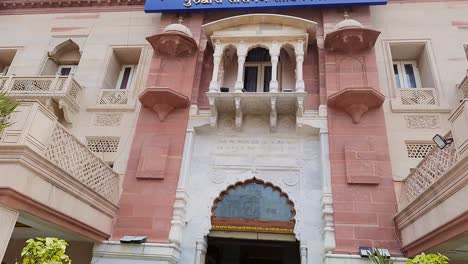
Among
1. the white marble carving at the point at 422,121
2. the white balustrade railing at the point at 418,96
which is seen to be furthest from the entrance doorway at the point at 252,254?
the white balustrade railing at the point at 418,96

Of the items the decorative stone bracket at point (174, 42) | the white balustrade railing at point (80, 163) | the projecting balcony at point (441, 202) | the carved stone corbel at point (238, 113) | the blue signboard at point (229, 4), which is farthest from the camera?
the blue signboard at point (229, 4)

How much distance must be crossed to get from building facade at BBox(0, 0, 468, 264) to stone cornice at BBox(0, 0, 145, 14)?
8.7 inches

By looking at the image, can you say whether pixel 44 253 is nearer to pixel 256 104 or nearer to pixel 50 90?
pixel 256 104

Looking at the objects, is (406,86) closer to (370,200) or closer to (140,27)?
(370,200)

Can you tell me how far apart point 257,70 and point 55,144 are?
548 centimetres

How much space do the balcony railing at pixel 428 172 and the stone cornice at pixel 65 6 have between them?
8813 mm

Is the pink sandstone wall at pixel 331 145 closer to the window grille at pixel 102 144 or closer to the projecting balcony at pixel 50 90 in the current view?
the window grille at pixel 102 144

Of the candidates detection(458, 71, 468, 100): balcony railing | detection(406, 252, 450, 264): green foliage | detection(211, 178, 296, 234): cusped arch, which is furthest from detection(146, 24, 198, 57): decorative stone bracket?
detection(406, 252, 450, 264): green foliage

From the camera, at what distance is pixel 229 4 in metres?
9.47

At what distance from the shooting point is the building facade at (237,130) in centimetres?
586

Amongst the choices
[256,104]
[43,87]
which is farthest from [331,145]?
[43,87]

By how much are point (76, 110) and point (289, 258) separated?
6.98 metres

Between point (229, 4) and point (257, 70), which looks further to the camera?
point (229, 4)

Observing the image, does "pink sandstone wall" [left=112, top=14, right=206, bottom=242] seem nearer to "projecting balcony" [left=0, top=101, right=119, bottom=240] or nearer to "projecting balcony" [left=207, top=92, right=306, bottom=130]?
"projecting balcony" [left=0, top=101, right=119, bottom=240]
